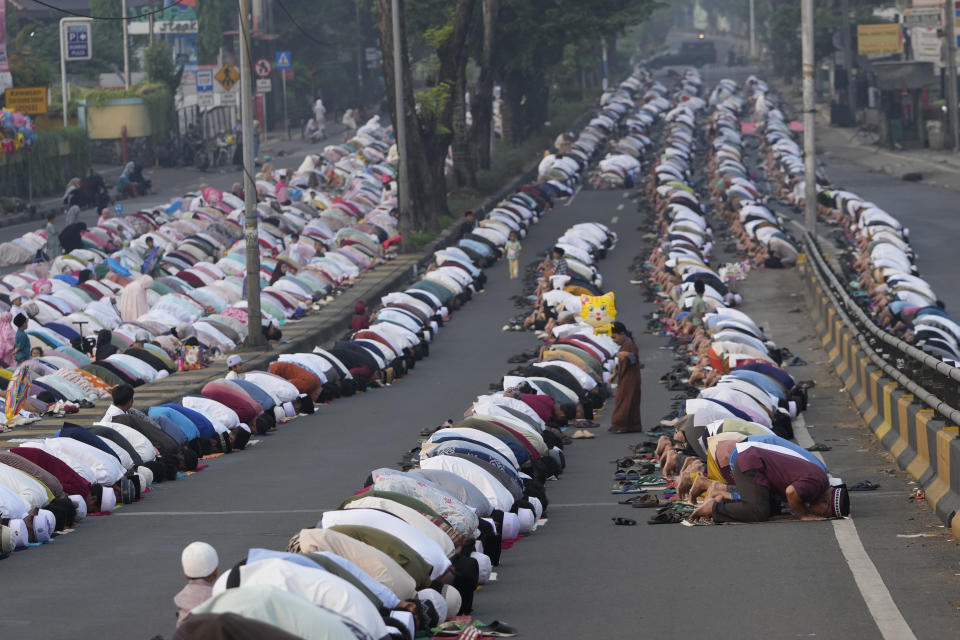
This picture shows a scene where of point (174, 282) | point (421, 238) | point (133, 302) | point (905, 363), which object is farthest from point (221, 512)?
point (421, 238)

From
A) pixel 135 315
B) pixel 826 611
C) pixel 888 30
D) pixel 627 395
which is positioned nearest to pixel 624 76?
pixel 888 30

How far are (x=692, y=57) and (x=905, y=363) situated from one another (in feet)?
367

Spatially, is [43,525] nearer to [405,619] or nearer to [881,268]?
[405,619]

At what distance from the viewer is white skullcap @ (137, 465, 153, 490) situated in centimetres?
1953

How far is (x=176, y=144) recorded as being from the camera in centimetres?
7419

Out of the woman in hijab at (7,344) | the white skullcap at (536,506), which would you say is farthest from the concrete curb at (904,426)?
the woman in hijab at (7,344)

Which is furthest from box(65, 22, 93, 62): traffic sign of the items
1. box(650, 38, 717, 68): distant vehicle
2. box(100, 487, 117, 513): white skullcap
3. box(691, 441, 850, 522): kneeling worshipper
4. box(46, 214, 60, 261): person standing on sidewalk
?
box(650, 38, 717, 68): distant vehicle

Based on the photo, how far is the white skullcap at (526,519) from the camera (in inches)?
648

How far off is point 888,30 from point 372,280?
132 feet

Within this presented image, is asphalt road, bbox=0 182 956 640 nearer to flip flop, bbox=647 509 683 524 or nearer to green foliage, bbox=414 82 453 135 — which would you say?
flip flop, bbox=647 509 683 524

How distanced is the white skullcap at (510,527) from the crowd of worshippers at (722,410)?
1.56 meters

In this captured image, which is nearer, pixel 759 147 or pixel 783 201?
pixel 783 201

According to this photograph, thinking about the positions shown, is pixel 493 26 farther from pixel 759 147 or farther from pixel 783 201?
pixel 759 147

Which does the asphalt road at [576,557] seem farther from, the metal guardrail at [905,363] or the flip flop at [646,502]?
the metal guardrail at [905,363]
